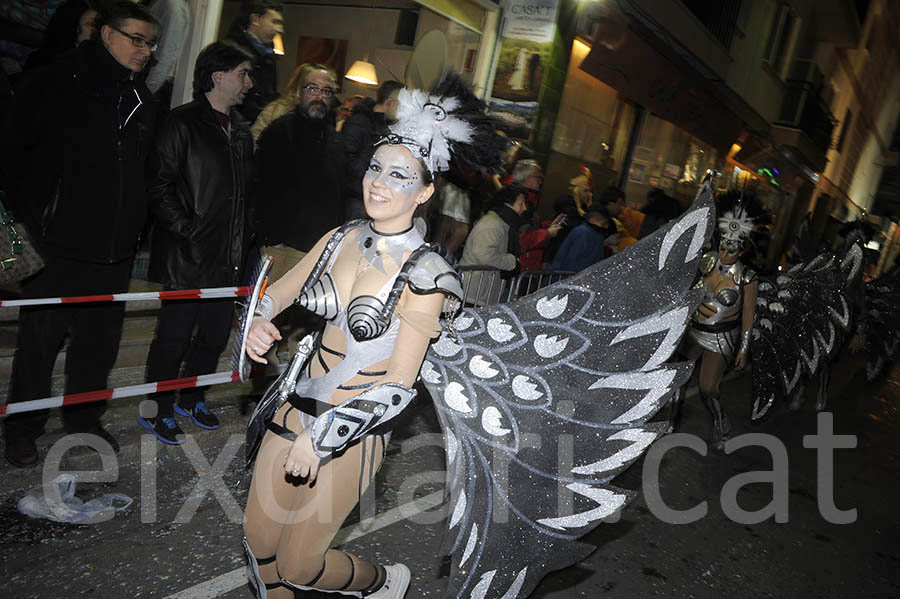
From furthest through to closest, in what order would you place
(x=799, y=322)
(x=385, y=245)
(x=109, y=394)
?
(x=799, y=322)
(x=109, y=394)
(x=385, y=245)

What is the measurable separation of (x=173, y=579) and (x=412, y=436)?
2389mm

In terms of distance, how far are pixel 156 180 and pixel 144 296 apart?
665 mm

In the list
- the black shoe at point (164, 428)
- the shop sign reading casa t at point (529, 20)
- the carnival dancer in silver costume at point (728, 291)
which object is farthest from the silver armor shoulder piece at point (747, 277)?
the shop sign reading casa t at point (529, 20)

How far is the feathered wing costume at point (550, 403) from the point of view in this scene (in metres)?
2.64

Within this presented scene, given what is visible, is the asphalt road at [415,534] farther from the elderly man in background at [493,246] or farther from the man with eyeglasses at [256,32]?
the man with eyeglasses at [256,32]

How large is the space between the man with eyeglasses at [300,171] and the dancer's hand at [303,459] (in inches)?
123

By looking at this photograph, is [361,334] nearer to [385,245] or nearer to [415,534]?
[385,245]

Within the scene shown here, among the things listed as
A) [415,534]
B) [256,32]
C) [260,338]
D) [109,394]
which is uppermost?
[256,32]

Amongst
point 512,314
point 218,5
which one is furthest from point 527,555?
point 218,5

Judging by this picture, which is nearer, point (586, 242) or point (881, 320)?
point (586, 242)

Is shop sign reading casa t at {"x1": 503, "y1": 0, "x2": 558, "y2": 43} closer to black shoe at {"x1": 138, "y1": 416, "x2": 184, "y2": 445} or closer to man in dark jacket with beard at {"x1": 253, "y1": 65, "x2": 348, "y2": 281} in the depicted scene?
man in dark jacket with beard at {"x1": 253, "y1": 65, "x2": 348, "y2": 281}

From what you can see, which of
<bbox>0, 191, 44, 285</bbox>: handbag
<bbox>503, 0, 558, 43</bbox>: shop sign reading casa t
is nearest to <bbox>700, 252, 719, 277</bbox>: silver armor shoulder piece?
<bbox>0, 191, 44, 285</bbox>: handbag

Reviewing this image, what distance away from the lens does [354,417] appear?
7.28 ft

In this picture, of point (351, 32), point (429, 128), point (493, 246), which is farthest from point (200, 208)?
point (351, 32)
